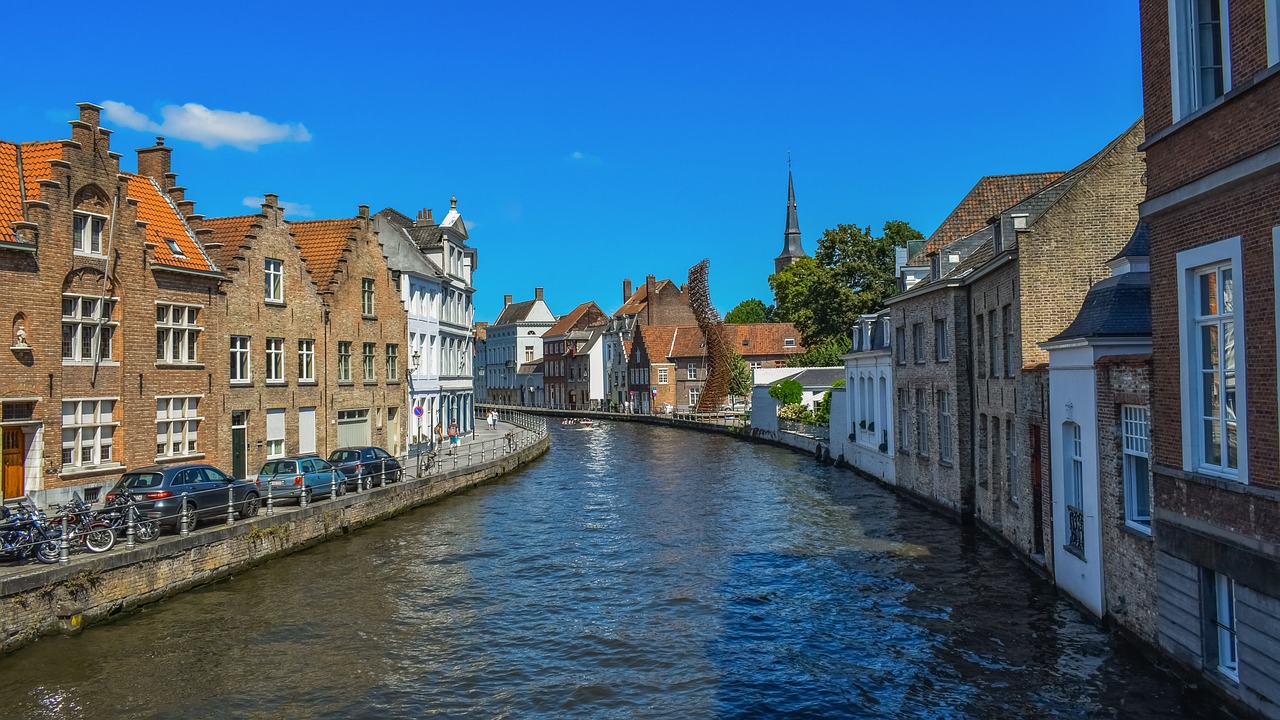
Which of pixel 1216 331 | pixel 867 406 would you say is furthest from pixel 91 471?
pixel 867 406

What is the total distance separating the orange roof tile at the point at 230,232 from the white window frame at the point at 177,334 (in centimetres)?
356

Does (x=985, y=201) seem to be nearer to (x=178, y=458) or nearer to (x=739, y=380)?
(x=178, y=458)

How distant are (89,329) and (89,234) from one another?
242cm

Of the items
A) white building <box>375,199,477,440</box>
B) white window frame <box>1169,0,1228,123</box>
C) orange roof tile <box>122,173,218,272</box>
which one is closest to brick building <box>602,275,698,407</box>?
white building <box>375,199,477,440</box>

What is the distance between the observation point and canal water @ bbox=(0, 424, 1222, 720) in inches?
507

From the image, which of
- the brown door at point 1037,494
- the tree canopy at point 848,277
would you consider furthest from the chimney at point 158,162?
the tree canopy at point 848,277

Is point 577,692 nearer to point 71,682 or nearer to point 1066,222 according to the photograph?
point 71,682

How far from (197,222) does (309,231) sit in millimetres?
10041

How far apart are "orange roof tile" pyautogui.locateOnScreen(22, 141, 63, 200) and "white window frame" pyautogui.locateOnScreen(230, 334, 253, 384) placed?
305 inches

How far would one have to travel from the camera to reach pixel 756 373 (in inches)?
3063

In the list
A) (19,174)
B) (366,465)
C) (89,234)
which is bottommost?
(366,465)

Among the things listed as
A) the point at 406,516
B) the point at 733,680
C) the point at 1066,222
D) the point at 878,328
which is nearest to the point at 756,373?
the point at 878,328

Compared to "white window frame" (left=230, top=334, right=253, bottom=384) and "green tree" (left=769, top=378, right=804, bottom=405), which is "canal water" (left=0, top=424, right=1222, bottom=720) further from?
"green tree" (left=769, top=378, right=804, bottom=405)

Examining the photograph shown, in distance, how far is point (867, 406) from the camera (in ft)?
129
